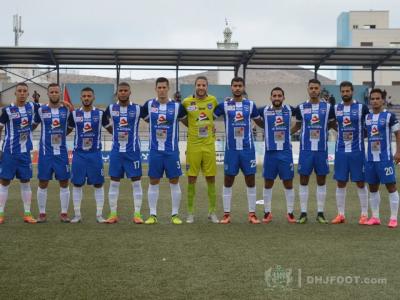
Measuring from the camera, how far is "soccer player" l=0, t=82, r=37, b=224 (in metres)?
8.06

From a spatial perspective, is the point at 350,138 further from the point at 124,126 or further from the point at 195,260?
the point at 195,260

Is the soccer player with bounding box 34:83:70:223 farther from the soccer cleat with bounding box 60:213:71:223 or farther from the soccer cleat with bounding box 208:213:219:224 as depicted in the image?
the soccer cleat with bounding box 208:213:219:224

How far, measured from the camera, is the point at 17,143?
8.09 meters

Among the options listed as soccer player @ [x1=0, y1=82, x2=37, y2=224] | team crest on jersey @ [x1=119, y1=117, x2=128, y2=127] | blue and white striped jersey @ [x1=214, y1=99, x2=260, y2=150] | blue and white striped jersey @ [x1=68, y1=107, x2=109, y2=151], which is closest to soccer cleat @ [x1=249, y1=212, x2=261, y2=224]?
blue and white striped jersey @ [x1=214, y1=99, x2=260, y2=150]

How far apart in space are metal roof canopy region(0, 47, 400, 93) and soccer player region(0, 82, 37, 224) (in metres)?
17.7

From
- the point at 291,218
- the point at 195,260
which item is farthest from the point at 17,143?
the point at 291,218

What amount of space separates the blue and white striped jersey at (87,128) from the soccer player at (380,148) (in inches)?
152

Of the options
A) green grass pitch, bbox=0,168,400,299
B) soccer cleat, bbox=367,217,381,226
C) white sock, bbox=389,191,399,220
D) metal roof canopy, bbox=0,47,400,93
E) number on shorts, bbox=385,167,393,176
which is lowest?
green grass pitch, bbox=0,168,400,299

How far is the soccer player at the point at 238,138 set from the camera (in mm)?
8047

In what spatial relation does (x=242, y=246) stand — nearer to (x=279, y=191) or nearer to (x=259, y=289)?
(x=259, y=289)

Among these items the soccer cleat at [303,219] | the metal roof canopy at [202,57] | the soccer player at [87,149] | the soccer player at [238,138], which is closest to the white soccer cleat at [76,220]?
the soccer player at [87,149]

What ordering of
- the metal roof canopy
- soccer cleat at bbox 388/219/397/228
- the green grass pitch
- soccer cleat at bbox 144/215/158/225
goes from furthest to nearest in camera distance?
the metal roof canopy
soccer cleat at bbox 144/215/158/225
soccer cleat at bbox 388/219/397/228
the green grass pitch

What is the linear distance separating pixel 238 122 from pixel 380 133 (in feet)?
6.57

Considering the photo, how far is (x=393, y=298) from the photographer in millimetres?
4164
